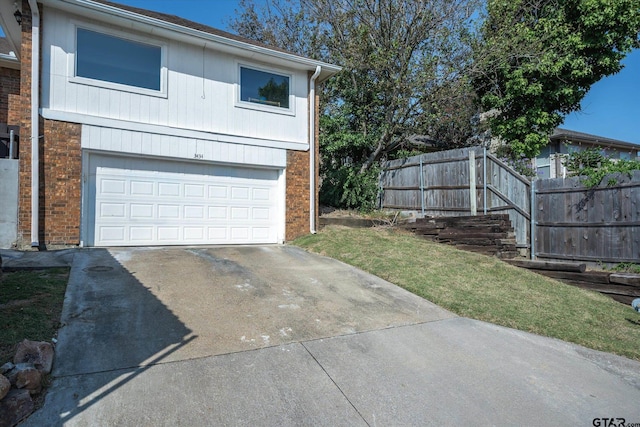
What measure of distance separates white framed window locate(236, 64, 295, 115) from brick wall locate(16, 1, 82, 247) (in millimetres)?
3950

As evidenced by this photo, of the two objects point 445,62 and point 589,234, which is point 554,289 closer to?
point 589,234

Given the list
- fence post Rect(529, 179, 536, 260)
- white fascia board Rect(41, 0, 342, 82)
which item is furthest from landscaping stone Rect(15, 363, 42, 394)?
fence post Rect(529, 179, 536, 260)

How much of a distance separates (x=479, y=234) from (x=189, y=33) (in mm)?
8337

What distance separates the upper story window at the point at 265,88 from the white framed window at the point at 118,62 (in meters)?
2.02

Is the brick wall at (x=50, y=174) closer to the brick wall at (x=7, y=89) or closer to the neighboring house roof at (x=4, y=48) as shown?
the brick wall at (x=7, y=89)

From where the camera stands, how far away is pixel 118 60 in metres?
8.55

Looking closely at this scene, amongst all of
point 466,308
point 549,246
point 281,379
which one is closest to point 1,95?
point 281,379

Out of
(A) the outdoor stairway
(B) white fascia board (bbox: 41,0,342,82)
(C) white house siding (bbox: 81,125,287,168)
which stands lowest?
(A) the outdoor stairway

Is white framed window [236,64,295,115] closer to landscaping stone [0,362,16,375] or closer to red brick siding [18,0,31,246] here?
red brick siding [18,0,31,246]

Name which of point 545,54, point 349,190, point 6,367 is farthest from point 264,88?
point 545,54

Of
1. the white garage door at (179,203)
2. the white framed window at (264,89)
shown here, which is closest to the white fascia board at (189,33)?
the white framed window at (264,89)

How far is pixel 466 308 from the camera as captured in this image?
223 inches

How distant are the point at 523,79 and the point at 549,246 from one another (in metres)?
7.42

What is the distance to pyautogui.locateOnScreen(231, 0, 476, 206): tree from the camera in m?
13.5
